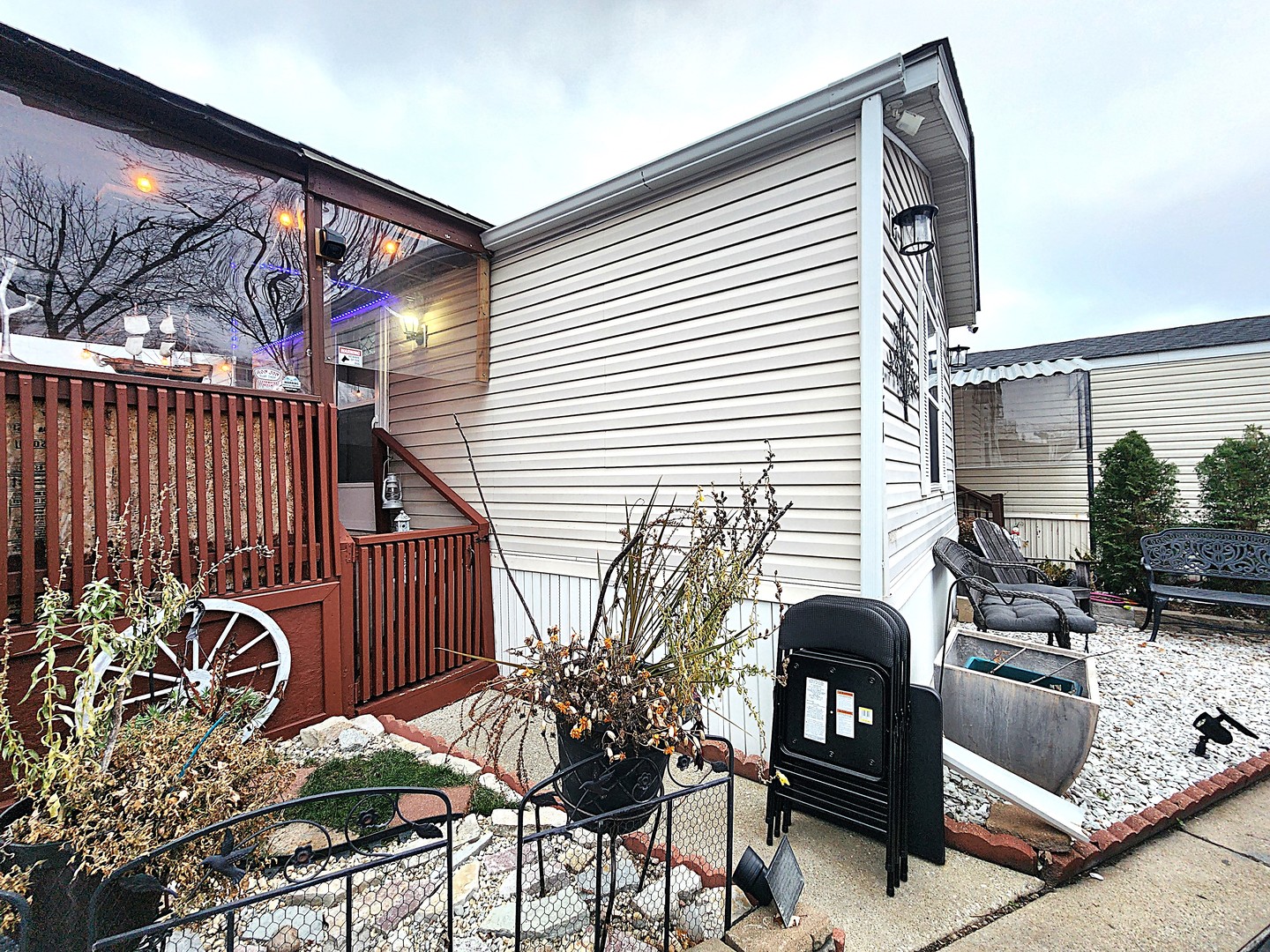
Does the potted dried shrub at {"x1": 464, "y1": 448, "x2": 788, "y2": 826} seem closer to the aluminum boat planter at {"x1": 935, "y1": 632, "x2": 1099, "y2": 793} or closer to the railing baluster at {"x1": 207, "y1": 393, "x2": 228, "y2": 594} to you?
the aluminum boat planter at {"x1": 935, "y1": 632, "x2": 1099, "y2": 793}

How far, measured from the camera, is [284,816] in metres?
2.18

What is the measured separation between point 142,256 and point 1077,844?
559cm

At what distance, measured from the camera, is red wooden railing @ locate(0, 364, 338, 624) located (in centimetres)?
248

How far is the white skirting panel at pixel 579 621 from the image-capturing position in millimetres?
3143

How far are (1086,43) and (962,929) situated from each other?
9.63 metres

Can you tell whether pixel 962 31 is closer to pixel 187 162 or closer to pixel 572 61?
pixel 572 61

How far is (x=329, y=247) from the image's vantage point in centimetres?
356

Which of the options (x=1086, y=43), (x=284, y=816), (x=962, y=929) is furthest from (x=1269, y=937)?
(x=1086, y=43)

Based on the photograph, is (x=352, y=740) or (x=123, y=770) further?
(x=352, y=740)

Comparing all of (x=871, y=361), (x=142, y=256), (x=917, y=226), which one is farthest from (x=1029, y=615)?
(x=142, y=256)

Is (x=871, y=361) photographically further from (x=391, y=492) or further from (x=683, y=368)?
(x=391, y=492)

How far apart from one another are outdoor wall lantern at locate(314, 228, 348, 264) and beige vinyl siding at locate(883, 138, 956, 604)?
11.1 ft

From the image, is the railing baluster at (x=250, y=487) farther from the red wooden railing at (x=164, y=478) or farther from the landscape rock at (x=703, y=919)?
the landscape rock at (x=703, y=919)

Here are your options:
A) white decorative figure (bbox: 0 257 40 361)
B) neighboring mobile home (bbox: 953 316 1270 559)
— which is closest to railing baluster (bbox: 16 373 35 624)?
white decorative figure (bbox: 0 257 40 361)
